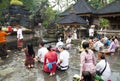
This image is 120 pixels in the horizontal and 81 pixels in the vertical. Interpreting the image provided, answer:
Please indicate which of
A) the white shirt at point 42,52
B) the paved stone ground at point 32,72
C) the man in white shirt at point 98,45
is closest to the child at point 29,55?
the paved stone ground at point 32,72

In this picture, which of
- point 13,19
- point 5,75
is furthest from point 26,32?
point 5,75

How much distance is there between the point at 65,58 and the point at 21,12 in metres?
15.7

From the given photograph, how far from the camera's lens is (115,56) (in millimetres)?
14359

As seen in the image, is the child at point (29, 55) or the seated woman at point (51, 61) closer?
the seated woman at point (51, 61)

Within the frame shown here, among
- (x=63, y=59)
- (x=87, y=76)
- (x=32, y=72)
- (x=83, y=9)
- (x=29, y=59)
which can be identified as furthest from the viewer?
(x=83, y=9)

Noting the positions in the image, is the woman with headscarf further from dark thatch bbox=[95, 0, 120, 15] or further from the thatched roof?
the thatched roof

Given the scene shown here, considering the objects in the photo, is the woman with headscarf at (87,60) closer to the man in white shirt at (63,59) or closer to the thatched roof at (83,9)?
the man in white shirt at (63,59)

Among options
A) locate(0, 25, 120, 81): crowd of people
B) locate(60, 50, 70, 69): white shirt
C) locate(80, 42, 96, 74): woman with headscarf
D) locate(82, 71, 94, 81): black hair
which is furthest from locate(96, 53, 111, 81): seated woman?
locate(60, 50, 70, 69): white shirt

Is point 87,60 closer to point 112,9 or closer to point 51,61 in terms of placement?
point 51,61

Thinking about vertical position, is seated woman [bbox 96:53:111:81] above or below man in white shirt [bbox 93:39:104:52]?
above

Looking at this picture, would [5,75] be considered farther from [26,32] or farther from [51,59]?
[26,32]

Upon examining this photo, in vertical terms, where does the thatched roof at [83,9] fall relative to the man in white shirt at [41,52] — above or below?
above

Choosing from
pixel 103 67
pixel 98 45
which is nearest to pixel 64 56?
pixel 103 67

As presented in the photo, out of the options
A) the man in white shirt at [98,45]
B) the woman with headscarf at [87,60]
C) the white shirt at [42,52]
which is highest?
the woman with headscarf at [87,60]
